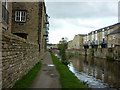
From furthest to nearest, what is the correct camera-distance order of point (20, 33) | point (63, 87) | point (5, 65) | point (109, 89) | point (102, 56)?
point (102, 56) < point (20, 33) < point (109, 89) < point (63, 87) < point (5, 65)

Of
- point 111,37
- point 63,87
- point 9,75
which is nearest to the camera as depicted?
point 9,75

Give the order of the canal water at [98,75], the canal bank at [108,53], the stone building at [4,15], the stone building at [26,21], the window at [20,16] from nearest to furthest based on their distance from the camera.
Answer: the stone building at [4,15], the canal water at [98,75], the stone building at [26,21], the window at [20,16], the canal bank at [108,53]

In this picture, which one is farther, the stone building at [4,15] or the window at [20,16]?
the window at [20,16]

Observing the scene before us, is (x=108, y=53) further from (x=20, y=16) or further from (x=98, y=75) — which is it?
(x=20, y=16)

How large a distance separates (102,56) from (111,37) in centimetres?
852

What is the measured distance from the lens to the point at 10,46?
22.1 feet

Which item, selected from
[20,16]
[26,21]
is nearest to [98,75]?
[26,21]

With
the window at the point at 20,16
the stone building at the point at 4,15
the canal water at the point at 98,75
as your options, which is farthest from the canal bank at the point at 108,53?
the stone building at the point at 4,15

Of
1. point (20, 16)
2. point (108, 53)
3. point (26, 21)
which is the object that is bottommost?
point (108, 53)

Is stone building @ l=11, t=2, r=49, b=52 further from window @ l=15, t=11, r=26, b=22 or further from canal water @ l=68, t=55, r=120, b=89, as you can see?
Result: canal water @ l=68, t=55, r=120, b=89

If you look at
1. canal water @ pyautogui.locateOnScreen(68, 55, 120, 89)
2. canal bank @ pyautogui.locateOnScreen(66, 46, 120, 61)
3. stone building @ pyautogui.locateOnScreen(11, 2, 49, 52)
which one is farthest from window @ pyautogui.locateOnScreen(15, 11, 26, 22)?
canal bank @ pyautogui.locateOnScreen(66, 46, 120, 61)

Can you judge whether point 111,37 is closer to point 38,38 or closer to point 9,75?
point 38,38

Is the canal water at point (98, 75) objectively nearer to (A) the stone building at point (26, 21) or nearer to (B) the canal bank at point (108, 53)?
(A) the stone building at point (26, 21)

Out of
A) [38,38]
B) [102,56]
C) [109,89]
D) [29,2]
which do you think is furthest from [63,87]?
[102,56]
